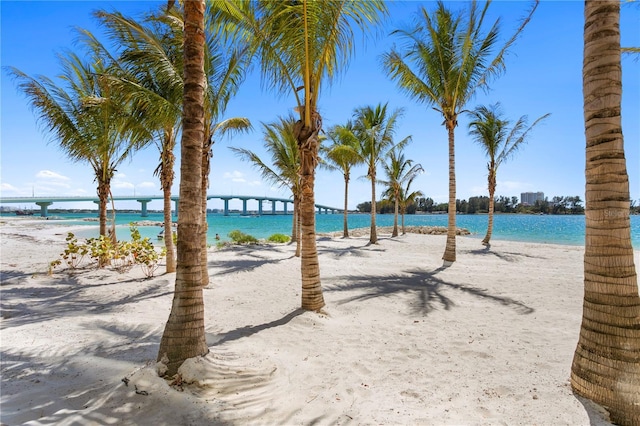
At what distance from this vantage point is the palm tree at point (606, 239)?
2666mm

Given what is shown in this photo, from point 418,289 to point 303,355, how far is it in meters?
4.37

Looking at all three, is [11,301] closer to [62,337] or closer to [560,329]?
[62,337]

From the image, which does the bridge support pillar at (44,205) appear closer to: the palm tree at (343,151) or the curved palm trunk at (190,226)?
the palm tree at (343,151)

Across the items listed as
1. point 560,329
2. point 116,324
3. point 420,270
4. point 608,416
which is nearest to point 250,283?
point 116,324

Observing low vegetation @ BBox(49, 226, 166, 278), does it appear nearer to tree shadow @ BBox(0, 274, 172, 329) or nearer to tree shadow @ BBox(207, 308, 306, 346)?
tree shadow @ BBox(0, 274, 172, 329)

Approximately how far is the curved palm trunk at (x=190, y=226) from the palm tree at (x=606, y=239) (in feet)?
12.0

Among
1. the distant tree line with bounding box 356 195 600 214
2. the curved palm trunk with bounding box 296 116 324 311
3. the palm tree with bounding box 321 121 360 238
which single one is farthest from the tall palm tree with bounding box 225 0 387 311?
the distant tree line with bounding box 356 195 600 214

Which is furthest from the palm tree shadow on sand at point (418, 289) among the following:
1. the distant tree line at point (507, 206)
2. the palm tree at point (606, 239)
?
the distant tree line at point (507, 206)

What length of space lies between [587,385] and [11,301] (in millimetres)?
9054

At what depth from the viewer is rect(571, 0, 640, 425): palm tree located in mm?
2666

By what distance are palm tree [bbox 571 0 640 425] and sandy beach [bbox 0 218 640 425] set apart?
35 cm

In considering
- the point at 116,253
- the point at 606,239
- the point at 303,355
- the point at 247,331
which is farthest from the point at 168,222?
the point at 606,239

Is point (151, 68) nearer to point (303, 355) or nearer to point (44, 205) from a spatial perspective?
point (303, 355)

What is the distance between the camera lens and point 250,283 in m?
8.30
